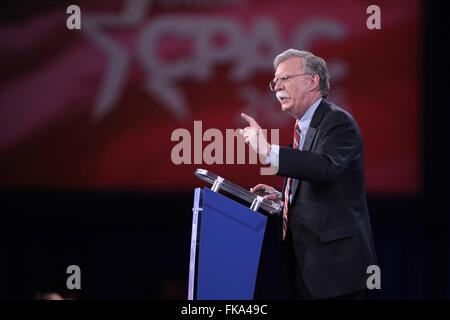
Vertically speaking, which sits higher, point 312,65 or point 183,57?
point 183,57

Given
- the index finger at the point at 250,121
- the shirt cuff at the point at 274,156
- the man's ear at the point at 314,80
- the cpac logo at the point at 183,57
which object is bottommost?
the shirt cuff at the point at 274,156

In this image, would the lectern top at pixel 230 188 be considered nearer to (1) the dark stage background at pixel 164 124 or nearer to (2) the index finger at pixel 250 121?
(2) the index finger at pixel 250 121

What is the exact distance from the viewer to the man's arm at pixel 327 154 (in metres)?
2.17

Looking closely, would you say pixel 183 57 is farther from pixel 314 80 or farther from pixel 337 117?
pixel 337 117

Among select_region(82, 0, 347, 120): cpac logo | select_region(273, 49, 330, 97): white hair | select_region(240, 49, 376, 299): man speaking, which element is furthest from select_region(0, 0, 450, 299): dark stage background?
select_region(240, 49, 376, 299): man speaking

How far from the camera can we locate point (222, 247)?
87.1 inches

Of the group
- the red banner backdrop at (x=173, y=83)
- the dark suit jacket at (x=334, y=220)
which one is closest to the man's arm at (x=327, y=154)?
the dark suit jacket at (x=334, y=220)

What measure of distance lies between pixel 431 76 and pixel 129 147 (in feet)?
6.45

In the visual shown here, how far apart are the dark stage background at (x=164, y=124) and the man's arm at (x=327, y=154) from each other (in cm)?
183

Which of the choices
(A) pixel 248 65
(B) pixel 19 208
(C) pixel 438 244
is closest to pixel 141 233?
(B) pixel 19 208

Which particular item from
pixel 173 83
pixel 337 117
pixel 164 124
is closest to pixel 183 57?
pixel 173 83

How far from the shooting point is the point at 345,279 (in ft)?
7.43

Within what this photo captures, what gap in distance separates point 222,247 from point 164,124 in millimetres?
2110

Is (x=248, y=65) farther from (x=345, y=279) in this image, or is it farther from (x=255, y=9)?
(x=345, y=279)
